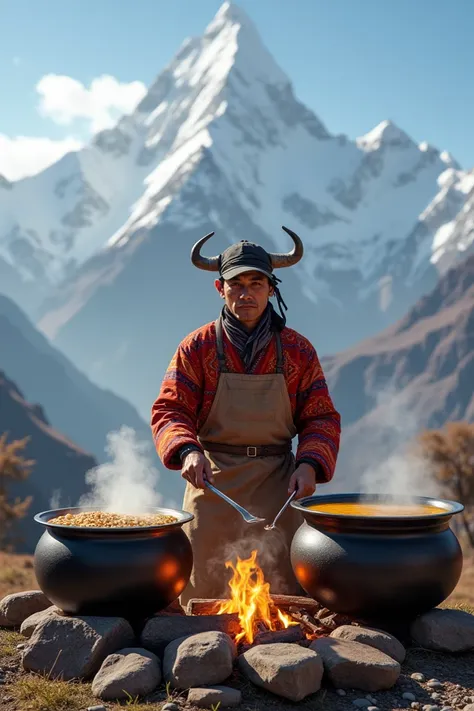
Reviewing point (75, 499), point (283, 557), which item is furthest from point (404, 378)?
point (283, 557)

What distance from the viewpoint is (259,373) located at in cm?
443

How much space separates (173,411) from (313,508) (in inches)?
36.3

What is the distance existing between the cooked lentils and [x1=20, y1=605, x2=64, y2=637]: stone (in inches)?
18.0

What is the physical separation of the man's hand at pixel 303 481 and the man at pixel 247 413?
0.13 metres

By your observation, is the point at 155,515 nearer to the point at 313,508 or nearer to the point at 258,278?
the point at 313,508

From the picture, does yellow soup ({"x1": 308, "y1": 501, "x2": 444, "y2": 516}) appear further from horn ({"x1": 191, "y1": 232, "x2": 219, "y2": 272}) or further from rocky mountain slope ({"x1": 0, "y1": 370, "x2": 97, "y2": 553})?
rocky mountain slope ({"x1": 0, "y1": 370, "x2": 97, "y2": 553})

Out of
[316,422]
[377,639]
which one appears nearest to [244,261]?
[316,422]

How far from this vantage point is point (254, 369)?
14.6ft

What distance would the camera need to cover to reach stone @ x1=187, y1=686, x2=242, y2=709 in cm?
312

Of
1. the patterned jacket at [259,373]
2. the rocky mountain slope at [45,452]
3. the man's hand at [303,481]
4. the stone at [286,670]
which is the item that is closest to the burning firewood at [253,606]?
the stone at [286,670]

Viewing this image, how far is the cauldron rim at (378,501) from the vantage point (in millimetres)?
3562

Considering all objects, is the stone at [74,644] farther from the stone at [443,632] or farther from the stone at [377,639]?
the stone at [443,632]

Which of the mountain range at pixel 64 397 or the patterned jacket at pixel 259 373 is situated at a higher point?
the mountain range at pixel 64 397

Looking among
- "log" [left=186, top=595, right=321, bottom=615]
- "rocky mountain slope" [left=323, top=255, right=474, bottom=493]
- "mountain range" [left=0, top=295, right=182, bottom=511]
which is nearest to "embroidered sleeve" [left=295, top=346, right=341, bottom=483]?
"log" [left=186, top=595, right=321, bottom=615]
